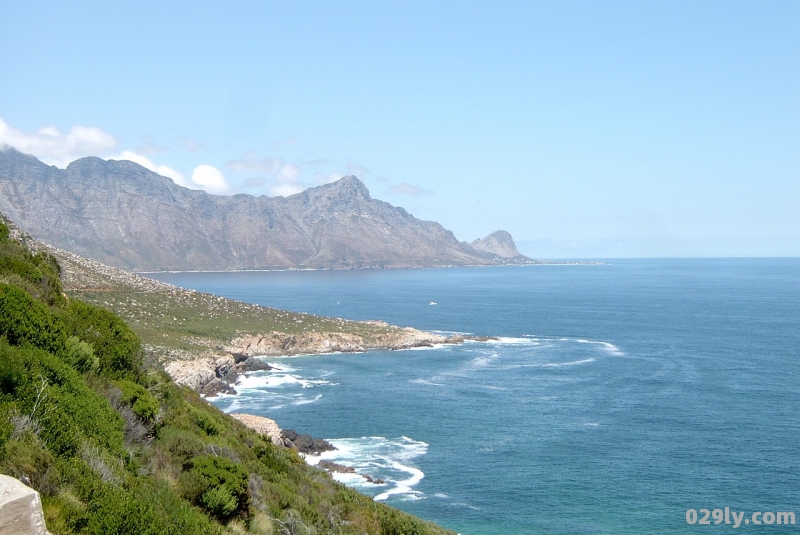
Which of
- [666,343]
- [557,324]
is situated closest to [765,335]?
[666,343]

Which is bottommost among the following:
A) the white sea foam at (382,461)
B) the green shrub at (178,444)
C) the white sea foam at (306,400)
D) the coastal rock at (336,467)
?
the white sea foam at (382,461)

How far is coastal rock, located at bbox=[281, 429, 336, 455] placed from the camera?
44656 millimetres

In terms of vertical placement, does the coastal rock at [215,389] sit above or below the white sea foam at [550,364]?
below

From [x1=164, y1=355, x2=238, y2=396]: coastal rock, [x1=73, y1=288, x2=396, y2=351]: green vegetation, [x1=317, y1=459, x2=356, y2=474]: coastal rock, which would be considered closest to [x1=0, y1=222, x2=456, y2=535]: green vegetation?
[x1=317, y1=459, x2=356, y2=474]: coastal rock

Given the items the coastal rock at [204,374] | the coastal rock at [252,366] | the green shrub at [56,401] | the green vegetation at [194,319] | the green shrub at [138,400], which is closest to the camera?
the green shrub at [56,401]

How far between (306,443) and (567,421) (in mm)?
Answer: 22202

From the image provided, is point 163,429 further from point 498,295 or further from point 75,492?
point 498,295

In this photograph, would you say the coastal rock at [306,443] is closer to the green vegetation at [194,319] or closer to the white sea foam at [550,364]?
the green vegetation at [194,319]

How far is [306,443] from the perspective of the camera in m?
45.5

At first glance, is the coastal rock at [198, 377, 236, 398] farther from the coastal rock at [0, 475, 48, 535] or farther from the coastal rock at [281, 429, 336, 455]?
the coastal rock at [0, 475, 48, 535]

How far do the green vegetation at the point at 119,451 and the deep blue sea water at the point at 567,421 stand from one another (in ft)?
58.7

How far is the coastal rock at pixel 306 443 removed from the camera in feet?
147

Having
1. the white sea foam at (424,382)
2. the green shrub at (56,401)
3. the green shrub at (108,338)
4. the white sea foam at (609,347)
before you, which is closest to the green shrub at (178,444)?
the green shrub at (56,401)

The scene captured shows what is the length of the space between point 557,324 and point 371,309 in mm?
48669
